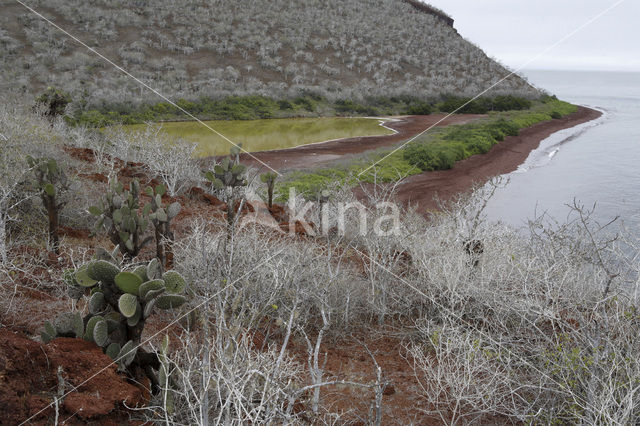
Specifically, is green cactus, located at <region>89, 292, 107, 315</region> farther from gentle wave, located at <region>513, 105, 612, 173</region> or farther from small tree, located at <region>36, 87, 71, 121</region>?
gentle wave, located at <region>513, 105, 612, 173</region>

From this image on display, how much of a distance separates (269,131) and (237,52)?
17365mm

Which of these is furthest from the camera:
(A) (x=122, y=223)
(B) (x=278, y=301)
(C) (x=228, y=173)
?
(C) (x=228, y=173)

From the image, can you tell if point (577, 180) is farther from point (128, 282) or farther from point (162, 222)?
point (128, 282)

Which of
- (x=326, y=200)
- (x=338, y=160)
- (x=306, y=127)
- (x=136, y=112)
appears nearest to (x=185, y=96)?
(x=136, y=112)

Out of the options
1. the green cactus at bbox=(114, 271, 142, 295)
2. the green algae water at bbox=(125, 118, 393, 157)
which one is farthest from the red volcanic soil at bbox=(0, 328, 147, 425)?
the green algae water at bbox=(125, 118, 393, 157)

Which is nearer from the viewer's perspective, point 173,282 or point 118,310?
point 118,310

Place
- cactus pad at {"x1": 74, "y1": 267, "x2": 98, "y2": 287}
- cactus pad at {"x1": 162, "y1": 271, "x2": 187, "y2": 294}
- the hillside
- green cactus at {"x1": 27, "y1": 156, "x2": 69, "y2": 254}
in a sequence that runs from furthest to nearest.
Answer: the hillside → green cactus at {"x1": 27, "y1": 156, "x2": 69, "y2": 254} → cactus pad at {"x1": 162, "y1": 271, "x2": 187, "y2": 294} → cactus pad at {"x1": 74, "y1": 267, "x2": 98, "y2": 287}

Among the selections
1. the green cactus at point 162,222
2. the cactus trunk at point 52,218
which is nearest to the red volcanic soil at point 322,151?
the green cactus at point 162,222

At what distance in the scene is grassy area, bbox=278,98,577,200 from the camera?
44.8 ft

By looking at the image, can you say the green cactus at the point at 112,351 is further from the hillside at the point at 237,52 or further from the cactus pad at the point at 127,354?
the hillside at the point at 237,52

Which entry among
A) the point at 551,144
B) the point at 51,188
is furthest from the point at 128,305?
the point at 551,144

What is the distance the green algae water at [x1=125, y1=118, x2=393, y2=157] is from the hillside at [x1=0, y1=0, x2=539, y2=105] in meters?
4.90

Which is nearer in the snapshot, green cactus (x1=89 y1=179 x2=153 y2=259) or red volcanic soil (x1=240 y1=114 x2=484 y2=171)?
green cactus (x1=89 y1=179 x2=153 y2=259)

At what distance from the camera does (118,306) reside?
3596 mm
